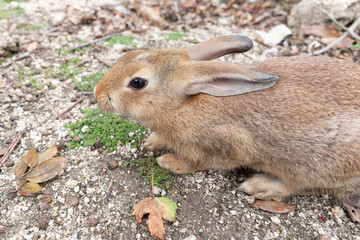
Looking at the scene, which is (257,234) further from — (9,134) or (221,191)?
(9,134)

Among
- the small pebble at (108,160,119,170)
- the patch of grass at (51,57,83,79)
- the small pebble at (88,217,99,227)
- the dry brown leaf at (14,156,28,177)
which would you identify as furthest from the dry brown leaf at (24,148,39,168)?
the patch of grass at (51,57,83,79)

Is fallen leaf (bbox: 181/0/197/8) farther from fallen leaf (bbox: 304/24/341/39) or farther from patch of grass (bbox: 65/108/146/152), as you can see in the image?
patch of grass (bbox: 65/108/146/152)

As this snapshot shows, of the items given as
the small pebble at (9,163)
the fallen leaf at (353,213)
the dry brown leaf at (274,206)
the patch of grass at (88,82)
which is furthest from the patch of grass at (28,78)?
the fallen leaf at (353,213)

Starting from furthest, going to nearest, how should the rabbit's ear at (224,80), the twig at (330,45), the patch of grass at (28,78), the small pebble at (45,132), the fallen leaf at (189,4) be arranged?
the fallen leaf at (189,4)
the twig at (330,45)
the patch of grass at (28,78)
the small pebble at (45,132)
the rabbit's ear at (224,80)

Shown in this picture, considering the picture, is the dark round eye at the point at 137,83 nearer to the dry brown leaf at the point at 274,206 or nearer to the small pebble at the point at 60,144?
the small pebble at the point at 60,144

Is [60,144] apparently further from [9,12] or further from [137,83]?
[9,12]

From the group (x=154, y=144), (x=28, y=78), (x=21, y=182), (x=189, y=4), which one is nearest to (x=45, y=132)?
(x=21, y=182)

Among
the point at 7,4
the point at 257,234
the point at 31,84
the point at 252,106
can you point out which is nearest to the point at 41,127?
the point at 31,84
